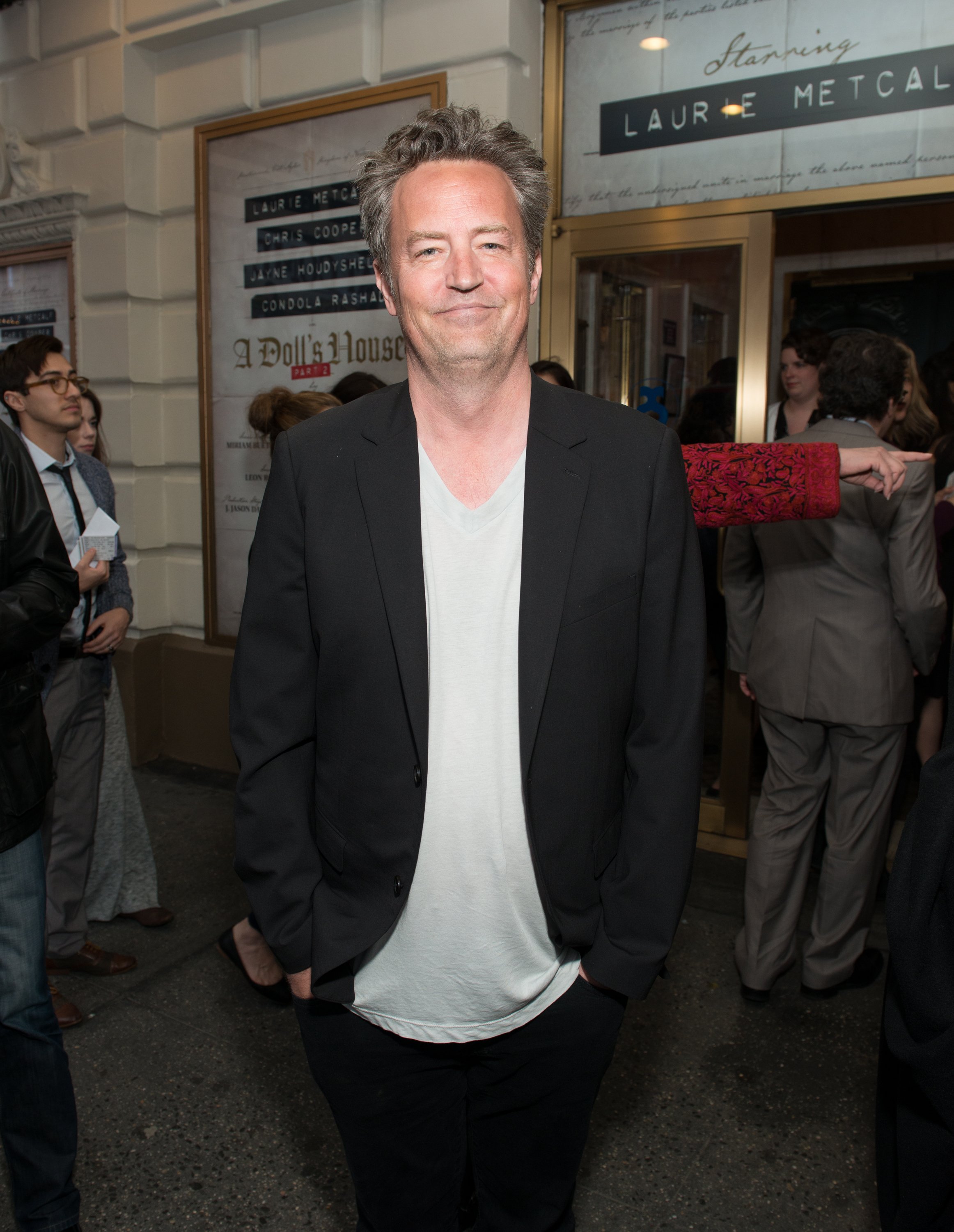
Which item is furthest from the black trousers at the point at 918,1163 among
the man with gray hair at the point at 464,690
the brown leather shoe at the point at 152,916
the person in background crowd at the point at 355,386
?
the brown leather shoe at the point at 152,916

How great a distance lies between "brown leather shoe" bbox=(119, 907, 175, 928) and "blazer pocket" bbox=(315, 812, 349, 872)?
2348 mm

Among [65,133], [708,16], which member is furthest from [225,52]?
[708,16]

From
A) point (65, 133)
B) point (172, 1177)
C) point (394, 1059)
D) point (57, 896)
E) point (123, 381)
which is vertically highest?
point (65, 133)

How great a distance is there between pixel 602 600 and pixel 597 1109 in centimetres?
181

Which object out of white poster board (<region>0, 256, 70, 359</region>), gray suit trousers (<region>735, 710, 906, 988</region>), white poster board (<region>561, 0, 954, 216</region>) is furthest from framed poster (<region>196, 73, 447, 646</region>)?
gray suit trousers (<region>735, 710, 906, 988</region>)

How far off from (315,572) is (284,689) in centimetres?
19

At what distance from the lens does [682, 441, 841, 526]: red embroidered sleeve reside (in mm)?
2189

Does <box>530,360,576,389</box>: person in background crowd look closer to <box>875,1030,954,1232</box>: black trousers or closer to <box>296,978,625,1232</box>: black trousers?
<box>296,978,625,1232</box>: black trousers

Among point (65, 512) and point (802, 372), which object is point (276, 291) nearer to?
point (65, 512)

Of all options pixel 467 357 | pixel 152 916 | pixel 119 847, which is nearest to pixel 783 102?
pixel 467 357

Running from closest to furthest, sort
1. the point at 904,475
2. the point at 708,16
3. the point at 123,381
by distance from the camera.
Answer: the point at 904,475
the point at 708,16
the point at 123,381

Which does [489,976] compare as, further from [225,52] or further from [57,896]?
[225,52]

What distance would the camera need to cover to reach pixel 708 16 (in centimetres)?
405

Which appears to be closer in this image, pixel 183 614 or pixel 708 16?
pixel 708 16
